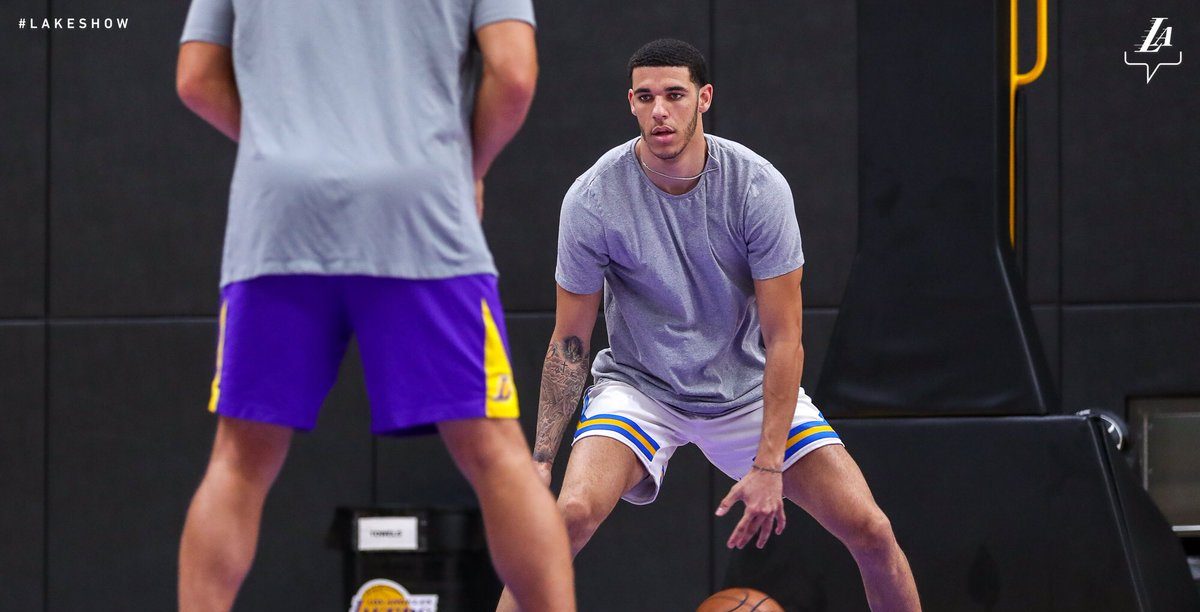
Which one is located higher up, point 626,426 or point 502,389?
point 502,389

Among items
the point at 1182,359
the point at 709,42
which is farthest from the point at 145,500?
the point at 1182,359

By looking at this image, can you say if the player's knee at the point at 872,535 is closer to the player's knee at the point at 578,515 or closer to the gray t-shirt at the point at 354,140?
the player's knee at the point at 578,515

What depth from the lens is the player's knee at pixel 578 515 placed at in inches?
114

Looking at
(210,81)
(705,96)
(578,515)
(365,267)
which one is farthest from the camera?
(705,96)

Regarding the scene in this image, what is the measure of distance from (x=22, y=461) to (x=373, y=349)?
3786 mm

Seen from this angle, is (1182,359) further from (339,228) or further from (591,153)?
(339,228)

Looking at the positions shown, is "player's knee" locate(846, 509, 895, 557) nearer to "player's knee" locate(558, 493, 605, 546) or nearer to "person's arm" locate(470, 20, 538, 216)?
"player's knee" locate(558, 493, 605, 546)

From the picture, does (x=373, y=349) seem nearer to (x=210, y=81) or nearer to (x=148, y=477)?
(x=210, y=81)

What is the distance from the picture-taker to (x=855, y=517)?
3.01m

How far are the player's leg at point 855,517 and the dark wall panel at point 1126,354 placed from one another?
96.8 inches

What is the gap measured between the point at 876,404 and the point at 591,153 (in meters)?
1.97

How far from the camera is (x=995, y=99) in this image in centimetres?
374
